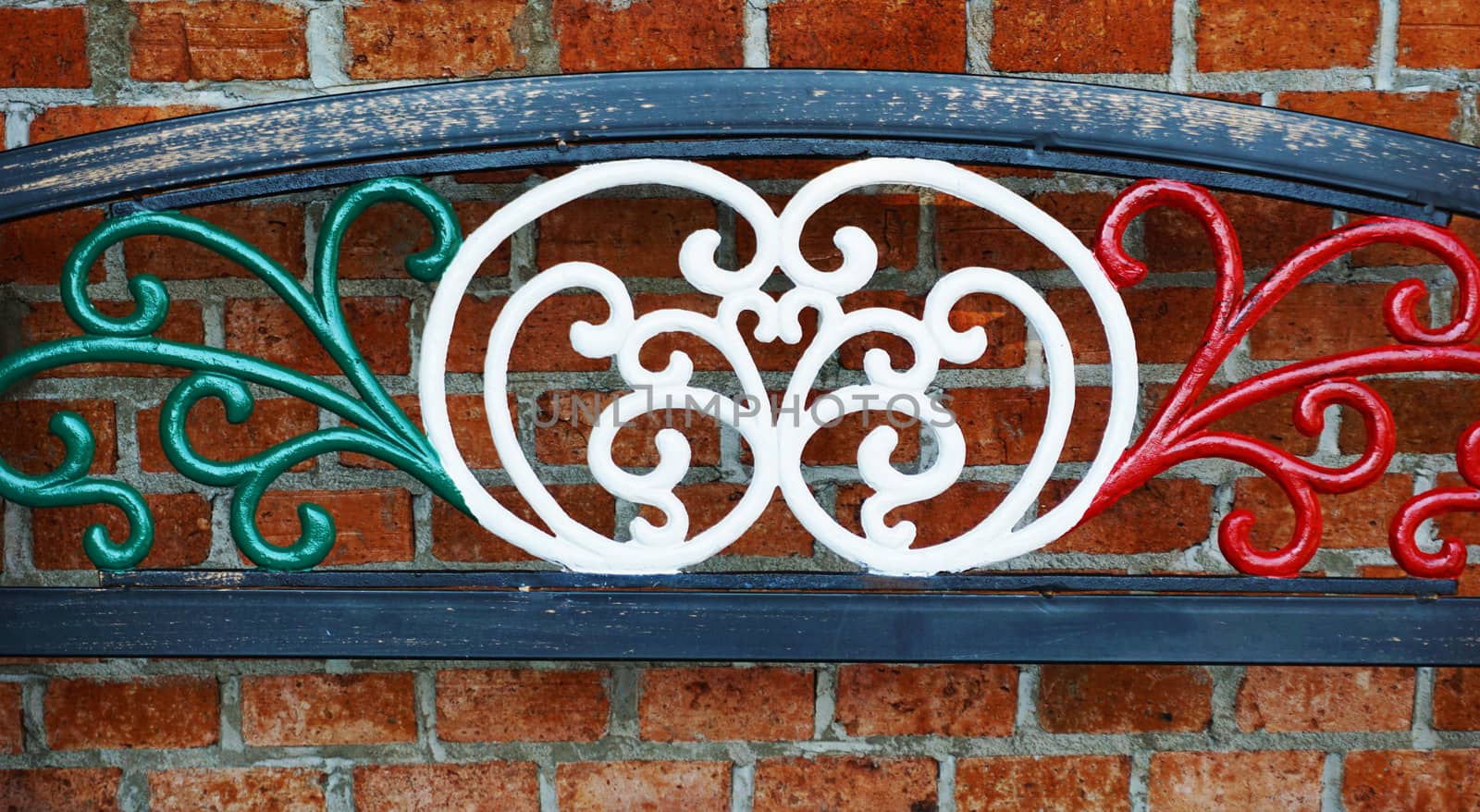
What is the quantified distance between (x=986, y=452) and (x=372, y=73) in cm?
50

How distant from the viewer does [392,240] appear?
695mm

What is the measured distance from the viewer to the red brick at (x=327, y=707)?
724 mm

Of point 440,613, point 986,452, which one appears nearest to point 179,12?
point 440,613

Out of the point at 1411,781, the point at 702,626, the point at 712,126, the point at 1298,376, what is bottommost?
the point at 1411,781

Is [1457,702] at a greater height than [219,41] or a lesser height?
lesser

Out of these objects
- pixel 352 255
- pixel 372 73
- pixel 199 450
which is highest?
pixel 372 73

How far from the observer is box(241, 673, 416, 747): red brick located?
0.72m

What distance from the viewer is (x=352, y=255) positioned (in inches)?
27.4

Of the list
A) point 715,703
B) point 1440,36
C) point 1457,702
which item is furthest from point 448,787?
point 1440,36

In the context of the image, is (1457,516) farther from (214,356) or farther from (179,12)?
(179,12)

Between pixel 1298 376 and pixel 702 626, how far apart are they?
38 centimetres

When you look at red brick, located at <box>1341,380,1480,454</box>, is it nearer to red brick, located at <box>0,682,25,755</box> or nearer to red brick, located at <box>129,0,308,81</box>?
red brick, located at <box>129,0,308,81</box>

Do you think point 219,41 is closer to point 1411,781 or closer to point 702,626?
point 702,626

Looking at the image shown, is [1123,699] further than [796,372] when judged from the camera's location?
Yes
